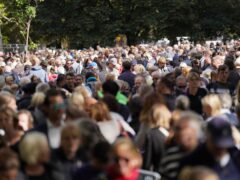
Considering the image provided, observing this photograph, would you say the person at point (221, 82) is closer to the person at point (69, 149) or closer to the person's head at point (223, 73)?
the person's head at point (223, 73)

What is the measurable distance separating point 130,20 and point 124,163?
37687mm

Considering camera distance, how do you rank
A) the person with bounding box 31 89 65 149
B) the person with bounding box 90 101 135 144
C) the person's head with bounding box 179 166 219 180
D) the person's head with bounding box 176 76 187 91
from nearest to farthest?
the person's head with bounding box 179 166 219 180 → the person with bounding box 31 89 65 149 → the person with bounding box 90 101 135 144 → the person's head with bounding box 176 76 187 91

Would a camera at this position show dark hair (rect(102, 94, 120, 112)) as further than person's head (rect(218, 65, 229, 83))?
No

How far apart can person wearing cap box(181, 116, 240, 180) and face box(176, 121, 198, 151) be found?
0.80ft

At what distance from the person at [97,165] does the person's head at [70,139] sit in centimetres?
37

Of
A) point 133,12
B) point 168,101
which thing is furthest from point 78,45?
point 168,101

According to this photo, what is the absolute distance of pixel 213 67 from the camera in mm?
14352

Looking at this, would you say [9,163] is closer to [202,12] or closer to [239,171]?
[239,171]

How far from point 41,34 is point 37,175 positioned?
131ft

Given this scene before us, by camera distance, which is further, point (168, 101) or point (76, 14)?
point (76, 14)

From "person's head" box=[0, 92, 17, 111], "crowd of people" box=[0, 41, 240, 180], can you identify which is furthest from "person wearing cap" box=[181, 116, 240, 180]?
"person's head" box=[0, 92, 17, 111]

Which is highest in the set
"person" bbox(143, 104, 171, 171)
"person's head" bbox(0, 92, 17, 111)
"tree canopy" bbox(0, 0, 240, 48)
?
"tree canopy" bbox(0, 0, 240, 48)

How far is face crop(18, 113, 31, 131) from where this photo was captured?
7.62m

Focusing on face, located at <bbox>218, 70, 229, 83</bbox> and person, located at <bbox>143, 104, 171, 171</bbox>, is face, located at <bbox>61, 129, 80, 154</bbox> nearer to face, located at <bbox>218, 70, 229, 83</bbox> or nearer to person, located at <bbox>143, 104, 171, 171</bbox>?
person, located at <bbox>143, 104, 171, 171</bbox>
